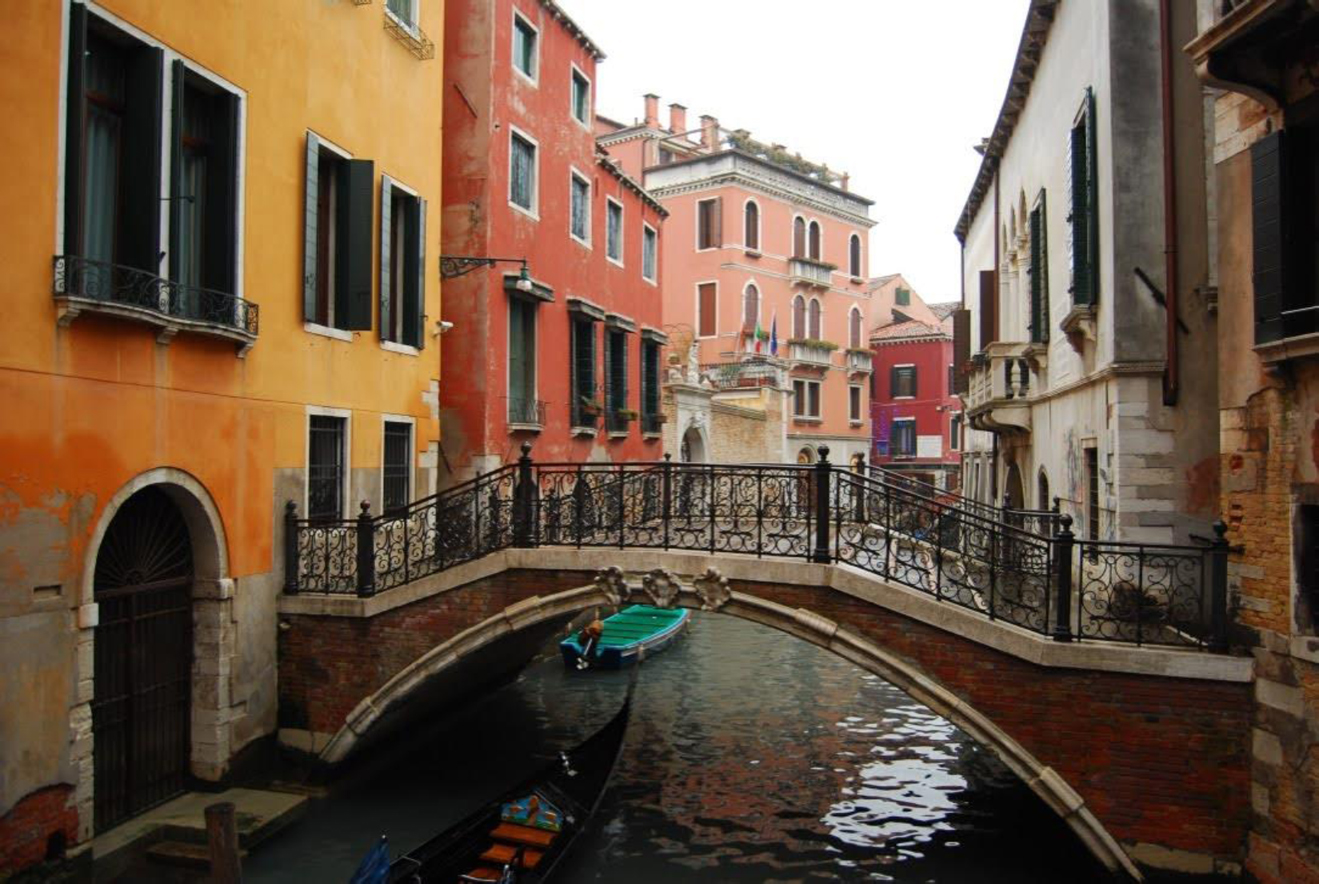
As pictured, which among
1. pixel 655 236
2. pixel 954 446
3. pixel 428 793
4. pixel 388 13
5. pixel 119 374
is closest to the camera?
pixel 119 374

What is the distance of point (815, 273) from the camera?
3362 centimetres

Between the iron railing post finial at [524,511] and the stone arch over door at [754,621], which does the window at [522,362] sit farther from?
the stone arch over door at [754,621]

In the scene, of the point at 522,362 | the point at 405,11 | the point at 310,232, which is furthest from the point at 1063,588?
the point at 405,11

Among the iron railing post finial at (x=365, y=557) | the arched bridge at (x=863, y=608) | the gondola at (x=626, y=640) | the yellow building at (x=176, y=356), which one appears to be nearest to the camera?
the yellow building at (x=176, y=356)

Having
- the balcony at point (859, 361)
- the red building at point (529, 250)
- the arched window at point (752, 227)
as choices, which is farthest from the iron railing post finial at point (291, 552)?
the balcony at point (859, 361)

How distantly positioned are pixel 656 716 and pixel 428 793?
13.7 feet

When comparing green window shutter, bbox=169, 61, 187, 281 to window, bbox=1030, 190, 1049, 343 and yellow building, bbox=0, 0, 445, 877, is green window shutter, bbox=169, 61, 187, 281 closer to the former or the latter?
yellow building, bbox=0, 0, 445, 877

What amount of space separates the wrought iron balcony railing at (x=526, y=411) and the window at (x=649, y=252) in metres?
6.21

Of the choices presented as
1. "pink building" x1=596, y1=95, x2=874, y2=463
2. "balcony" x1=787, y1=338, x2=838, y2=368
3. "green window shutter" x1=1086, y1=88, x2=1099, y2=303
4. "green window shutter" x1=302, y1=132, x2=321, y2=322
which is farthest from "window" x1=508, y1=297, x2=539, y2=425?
"balcony" x1=787, y1=338, x2=838, y2=368

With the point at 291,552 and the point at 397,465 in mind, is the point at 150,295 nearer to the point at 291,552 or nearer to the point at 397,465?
the point at 291,552

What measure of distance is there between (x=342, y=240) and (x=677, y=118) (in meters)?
26.3

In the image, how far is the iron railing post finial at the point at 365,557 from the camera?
31.1 ft

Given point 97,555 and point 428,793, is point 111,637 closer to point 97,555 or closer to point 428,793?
point 97,555

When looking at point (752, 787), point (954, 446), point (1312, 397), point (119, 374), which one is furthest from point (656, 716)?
point (954, 446)
